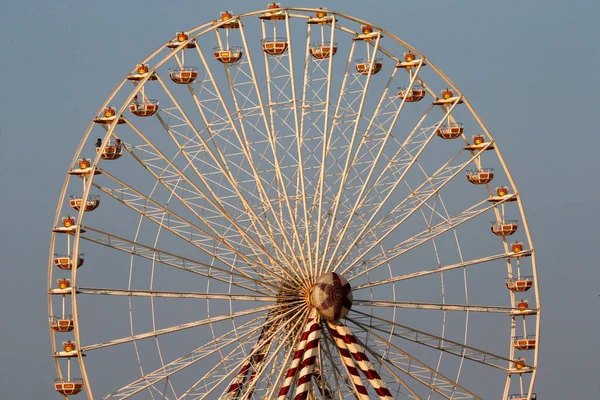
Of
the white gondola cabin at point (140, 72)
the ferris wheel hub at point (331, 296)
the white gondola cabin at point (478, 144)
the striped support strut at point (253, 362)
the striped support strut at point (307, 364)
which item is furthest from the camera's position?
the white gondola cabin at point (478, 144)

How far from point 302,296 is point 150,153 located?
8764 millimetres

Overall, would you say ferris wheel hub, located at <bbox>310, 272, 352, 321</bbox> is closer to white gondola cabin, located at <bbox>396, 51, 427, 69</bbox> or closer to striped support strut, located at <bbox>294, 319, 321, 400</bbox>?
striped support strut, located at <bbox>294, 319, 321, 400</bbox>

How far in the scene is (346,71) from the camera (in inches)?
3875

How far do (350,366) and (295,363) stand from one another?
229 centimetres

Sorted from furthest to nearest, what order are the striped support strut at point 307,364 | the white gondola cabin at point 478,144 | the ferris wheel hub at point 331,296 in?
1. the white gondola cabin at point 478,144
2. the ferris wheel hub at point 331,296
3. the striped support strut at point 307,364

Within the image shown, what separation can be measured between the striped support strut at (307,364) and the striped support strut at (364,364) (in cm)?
127

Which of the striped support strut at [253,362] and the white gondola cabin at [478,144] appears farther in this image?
the white gondola cabin at [478,144]

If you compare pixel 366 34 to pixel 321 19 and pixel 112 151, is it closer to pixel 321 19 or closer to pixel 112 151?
pixel 321 19

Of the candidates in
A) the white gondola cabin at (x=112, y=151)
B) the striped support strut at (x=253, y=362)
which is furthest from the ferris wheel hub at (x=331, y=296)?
the white gondola cabin at (x=112, y=151)

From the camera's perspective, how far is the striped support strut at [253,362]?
94.3 metres

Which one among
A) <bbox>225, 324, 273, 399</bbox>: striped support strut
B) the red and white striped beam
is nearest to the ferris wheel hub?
the red and white striped beam

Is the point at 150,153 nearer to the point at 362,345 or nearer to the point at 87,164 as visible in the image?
the point at 87,164

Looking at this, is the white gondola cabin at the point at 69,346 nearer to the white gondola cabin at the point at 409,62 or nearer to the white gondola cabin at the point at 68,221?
the white gondola cabin at the point at 68,221

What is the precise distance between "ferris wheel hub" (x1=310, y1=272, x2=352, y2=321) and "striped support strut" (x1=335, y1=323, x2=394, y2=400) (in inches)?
32.8
